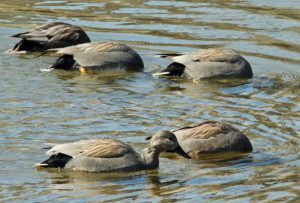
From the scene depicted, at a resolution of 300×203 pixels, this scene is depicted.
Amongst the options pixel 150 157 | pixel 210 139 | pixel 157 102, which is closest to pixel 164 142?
pixel 150 157

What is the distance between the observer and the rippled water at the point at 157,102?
→ 1045 cm

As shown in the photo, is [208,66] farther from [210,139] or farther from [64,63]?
[210,139]

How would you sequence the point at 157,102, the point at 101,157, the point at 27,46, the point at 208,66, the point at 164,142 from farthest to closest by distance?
the point at 27,46 < the point at 208,66 < the point at 157,102 < the point at 164,142 < the point at 101,157

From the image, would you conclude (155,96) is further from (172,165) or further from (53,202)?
(53,202)

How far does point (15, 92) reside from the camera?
14.4 metres

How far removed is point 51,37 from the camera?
1839 cm

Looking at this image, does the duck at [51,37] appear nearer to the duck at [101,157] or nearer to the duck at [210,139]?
the duck at [210,139]

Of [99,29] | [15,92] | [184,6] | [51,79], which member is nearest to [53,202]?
[15,92]

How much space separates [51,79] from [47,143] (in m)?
4.15

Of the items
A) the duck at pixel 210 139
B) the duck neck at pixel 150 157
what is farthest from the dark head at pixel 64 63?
the duck neck at pixel 150 157

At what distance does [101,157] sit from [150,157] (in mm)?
525

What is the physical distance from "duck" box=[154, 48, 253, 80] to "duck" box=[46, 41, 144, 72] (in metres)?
0.58

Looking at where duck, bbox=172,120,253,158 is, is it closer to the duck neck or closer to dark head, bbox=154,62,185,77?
the duck neck

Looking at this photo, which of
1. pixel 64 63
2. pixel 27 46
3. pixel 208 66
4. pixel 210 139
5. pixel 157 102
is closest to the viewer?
pixel 210 139
